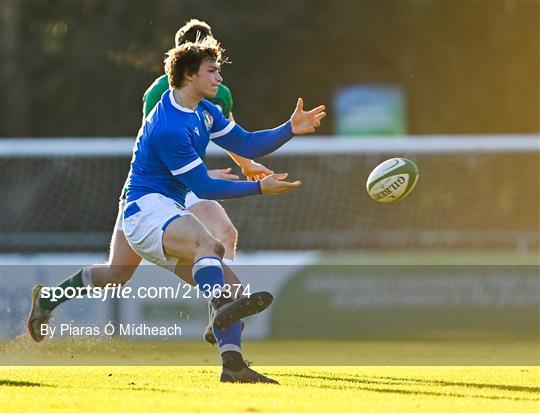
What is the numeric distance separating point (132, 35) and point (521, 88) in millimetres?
8387

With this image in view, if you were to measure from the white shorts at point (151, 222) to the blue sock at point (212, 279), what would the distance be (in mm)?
285

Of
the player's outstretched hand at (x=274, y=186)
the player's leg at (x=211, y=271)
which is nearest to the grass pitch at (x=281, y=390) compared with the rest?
the player's leg at (x=211, y=271)

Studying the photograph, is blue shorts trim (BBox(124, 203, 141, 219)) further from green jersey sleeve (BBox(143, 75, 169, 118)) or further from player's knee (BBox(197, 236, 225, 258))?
green jersey sleeve (BBox(143, 75, 169, 118))

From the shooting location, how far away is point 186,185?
855 centimetres

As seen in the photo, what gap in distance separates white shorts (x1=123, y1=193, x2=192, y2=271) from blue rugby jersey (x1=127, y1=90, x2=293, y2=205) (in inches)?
3.3

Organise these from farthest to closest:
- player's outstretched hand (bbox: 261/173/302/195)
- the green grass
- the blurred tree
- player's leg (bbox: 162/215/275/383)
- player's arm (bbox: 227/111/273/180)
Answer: the blurred tree, the green grass, player's arm (bbox: 227/111/273/180), player's leg (bbox: 162/215/275/383), player's outstretched hand (bbox: 261/173/302/195)

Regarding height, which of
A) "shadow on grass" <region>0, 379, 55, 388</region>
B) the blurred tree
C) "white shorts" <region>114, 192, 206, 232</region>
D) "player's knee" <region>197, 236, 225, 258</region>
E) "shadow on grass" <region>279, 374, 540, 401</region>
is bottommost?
the blurred tree

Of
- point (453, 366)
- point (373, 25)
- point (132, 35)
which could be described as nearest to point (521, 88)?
point (373, 25)

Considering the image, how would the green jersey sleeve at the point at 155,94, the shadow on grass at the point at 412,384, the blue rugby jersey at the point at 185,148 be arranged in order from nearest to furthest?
the shadow on grass at the point at 412,384 → the blue rugby jersey at the point at 185,148 → the green jersey sleeve at the point at 155,94

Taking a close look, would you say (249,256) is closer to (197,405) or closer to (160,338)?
(160,338)

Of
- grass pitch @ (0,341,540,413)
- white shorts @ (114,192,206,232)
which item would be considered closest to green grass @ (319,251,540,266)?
grass pitch @ (0,341,540,413)

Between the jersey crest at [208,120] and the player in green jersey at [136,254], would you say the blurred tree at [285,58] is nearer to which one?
the player in green jersey at [136,254]

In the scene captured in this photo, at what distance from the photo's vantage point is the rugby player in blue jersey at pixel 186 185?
329 inches

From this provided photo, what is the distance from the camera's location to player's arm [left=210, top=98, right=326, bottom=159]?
898 centimetres
